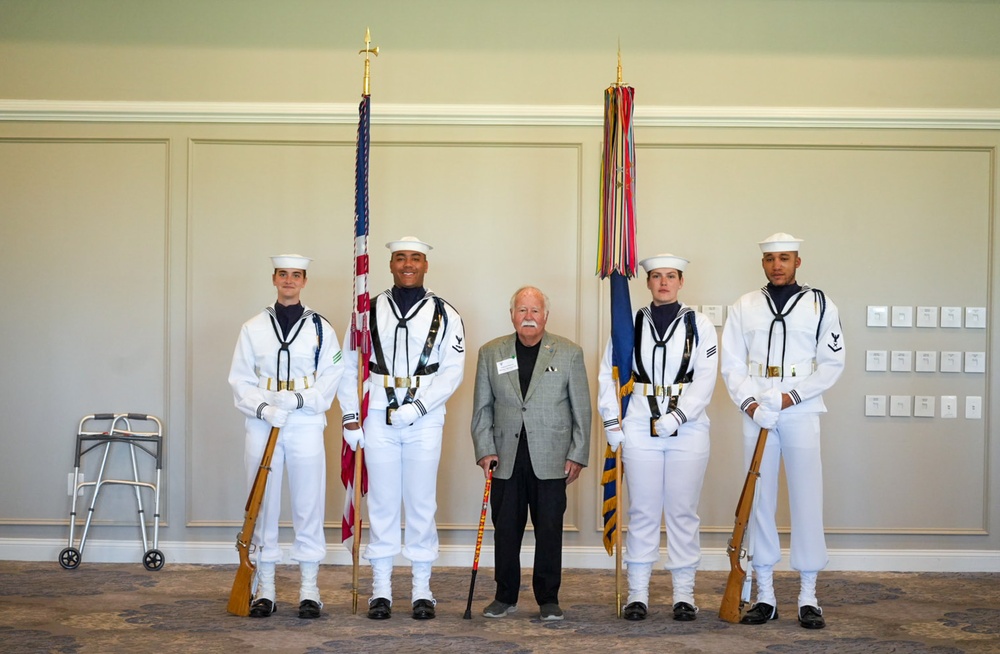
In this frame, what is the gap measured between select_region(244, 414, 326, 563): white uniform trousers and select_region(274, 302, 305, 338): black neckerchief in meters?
0.46

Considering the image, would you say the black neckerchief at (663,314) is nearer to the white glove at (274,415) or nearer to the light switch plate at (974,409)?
the white glove at (274,415)

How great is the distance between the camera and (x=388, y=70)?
615 centimetres

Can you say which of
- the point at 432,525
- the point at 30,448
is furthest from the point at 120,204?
the point at 432,525

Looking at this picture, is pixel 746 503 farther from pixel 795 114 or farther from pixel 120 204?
pixel 120 204

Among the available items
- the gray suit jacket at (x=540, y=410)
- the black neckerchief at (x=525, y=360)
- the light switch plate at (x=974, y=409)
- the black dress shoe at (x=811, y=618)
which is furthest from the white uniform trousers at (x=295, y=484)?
the light switch plate at (x=974, y=409)

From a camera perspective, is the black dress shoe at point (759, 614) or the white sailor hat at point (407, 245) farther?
the white sailor hat at point (407, 245)

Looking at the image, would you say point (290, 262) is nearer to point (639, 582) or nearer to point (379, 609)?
point (379, 609)

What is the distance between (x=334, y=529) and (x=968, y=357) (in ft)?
13.6

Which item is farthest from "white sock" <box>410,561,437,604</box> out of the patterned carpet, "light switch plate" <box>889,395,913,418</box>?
"light switch plate" <box>889,395,913,418</box>

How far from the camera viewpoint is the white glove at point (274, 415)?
4.77 metres

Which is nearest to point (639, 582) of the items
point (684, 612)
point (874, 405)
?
point (684, 612)

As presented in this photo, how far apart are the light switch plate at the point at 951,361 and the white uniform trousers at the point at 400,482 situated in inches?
132

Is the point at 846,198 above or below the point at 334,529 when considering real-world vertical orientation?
above

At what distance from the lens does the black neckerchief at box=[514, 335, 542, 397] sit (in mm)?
4879
